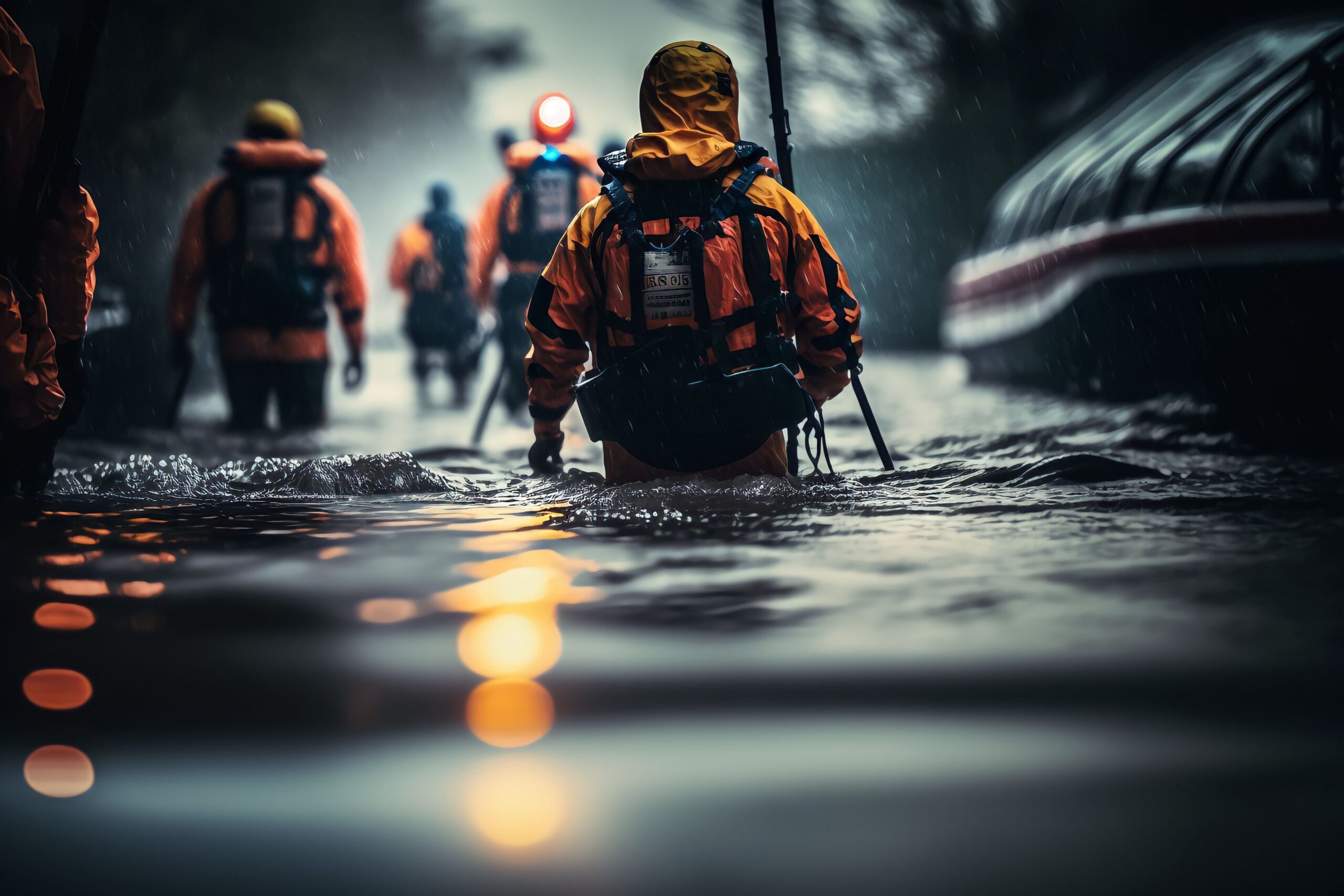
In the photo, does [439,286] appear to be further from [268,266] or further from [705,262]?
[705,262]

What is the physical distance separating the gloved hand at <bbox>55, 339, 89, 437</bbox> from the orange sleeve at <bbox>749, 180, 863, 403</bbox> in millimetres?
2093

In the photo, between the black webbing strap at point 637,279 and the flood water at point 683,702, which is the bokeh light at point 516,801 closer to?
the flood water at point 683,702

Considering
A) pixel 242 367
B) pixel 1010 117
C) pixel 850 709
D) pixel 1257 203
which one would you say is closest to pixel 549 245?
pixel 242 367

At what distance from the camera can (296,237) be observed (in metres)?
6.76

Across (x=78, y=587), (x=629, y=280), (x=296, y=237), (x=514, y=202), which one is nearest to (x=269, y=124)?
(x=296, y=237)

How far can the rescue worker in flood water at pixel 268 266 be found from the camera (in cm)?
668

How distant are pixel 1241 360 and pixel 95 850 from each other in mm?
5356

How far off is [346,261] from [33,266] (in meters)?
3.32

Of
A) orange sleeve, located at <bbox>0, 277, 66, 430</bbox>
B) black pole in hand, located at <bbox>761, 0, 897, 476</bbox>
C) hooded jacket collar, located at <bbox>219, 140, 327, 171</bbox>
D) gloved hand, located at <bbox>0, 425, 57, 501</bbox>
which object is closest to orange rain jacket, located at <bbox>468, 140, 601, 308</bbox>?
hooded jacket collar, located at <bbox>219, 140, 327, 171</bbox>

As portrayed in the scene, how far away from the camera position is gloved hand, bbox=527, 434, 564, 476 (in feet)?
14.6

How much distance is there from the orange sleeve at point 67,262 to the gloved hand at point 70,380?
0.03 m

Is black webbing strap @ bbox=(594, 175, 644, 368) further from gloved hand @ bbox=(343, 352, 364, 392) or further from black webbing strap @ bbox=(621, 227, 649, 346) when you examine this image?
gloved hand @ bbox=(343, 352, 364, 392)

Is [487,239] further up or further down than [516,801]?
further up

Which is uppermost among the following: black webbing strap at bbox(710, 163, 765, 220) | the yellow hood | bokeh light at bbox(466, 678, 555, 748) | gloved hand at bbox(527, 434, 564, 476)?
the yellow hood
